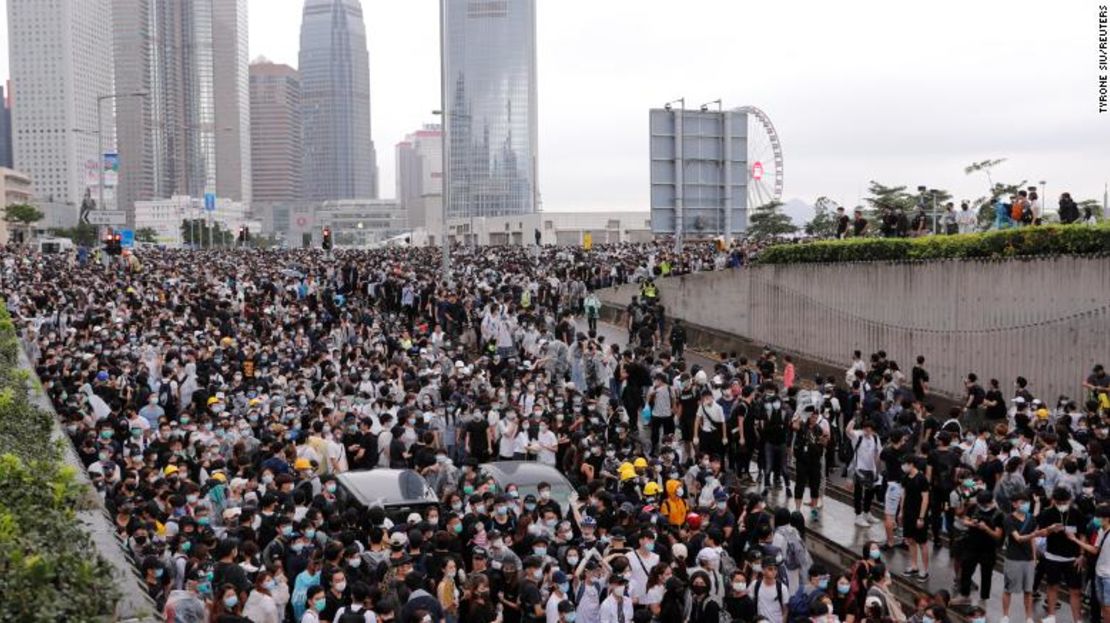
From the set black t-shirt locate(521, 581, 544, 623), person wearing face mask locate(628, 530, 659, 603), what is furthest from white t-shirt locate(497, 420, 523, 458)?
black t-shirt locate(521, 581, 544, 623)

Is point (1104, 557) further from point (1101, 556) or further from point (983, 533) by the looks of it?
point (983, 533)

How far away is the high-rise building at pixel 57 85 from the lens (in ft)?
557

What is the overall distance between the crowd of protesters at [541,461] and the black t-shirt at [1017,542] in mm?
23

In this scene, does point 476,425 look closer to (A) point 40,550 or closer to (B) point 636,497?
(B) point 636,497

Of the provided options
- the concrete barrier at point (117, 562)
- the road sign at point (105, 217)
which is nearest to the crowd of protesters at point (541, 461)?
the concrete barrier at point (117, 562)

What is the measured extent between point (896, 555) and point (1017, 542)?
7.20 feet

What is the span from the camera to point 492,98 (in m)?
160

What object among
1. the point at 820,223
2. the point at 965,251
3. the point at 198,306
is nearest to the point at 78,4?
the point at 820,223

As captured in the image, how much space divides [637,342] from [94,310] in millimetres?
12410

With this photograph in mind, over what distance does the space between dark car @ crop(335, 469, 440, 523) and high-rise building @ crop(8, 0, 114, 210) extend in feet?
549

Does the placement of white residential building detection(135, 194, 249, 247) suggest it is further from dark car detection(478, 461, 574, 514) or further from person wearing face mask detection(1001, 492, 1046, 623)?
person wearing face mask detection(1001, 492, 1046, 623)

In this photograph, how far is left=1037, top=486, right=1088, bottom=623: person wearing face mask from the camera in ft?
34.0

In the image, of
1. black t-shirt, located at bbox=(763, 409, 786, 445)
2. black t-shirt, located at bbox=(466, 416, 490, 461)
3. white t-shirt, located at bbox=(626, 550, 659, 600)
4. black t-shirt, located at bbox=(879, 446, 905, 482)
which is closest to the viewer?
white t-shirt, located at bbox=(626, 550, 659, 600)

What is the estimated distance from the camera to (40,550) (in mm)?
6250
